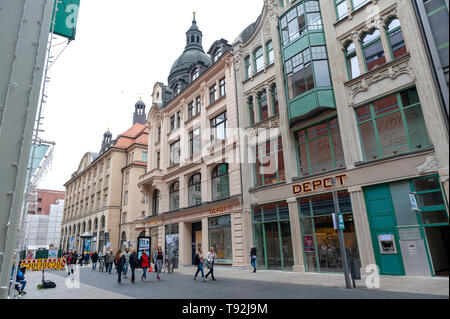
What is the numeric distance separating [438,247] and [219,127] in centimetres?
1688

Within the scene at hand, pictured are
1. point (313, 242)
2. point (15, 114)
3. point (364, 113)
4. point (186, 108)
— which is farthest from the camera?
point (186, 108)

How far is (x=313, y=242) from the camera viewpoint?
16.2 metres

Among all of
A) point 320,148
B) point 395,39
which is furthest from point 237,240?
point 395,39

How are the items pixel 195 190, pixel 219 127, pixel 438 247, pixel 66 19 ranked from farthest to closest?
pixel 195 190, pixel 219 127, pixel 438 247, pixel 66 19

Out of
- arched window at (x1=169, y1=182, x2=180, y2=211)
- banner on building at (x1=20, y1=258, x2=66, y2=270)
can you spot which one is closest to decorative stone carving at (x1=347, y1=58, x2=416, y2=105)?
arched window at (x1=169, y1=182, x2=180, y2=211)

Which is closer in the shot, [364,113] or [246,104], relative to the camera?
[364,113]

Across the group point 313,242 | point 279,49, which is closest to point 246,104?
point 279,49

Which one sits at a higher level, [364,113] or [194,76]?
[194,76]

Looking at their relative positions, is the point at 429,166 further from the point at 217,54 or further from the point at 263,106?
the point at 217,54

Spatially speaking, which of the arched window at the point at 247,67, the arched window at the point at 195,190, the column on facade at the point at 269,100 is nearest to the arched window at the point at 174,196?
the arched window at the point at 195,190

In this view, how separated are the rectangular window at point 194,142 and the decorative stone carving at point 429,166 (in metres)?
17.8

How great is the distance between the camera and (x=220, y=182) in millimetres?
23703

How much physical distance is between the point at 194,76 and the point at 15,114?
24433 mm

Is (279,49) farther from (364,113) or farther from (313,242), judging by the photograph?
(313,242)
